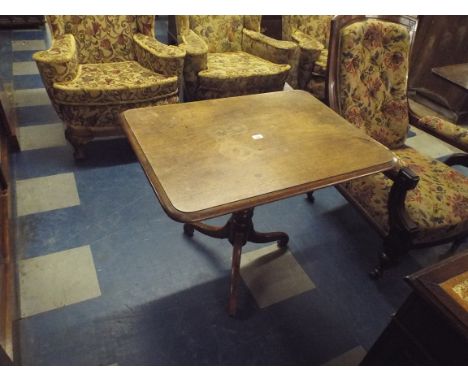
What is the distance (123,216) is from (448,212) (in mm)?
1545

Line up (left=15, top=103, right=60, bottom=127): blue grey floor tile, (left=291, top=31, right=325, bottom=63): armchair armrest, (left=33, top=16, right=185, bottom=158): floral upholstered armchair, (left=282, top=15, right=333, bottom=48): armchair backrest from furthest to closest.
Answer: (left=282, top=15, right=333, bottom=48): armchair backrest, (left=291, top=31, right=325, bottom=63): armchair armrest, (left=15, top=103, right=60, bottom=127): blue grey floor tile, (left=33, top=16, right=185, bottom=158): floral upholstered armchair

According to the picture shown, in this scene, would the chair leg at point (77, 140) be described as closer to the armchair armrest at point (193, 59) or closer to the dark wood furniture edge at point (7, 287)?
the dark wood furniture edge at point (7, 287)

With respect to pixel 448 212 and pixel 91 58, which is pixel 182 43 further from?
pixel 448 212

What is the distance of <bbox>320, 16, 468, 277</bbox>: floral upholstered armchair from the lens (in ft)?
4.54

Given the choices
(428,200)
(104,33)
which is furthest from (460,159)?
(104,33)

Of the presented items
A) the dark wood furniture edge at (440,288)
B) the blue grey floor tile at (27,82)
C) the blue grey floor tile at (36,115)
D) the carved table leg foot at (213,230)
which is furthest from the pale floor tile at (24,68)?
the dark wood furniture edge at (440,288)

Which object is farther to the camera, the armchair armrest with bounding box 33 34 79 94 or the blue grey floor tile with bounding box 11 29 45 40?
the blue grey floor tile with bounding box 11 29 45 40

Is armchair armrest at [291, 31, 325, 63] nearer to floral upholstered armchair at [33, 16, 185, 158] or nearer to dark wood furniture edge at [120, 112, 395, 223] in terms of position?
floral upholstered armchair at [33, 16, 185, 158]

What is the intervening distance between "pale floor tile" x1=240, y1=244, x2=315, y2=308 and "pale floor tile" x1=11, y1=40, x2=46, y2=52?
330 centimetres

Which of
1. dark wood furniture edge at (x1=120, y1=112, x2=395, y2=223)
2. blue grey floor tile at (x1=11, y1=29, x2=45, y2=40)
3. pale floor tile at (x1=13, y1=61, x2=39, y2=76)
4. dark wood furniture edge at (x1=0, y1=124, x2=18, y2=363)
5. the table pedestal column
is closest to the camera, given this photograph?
dark wood furniture edge at (x1=120, y1=112, x2=395, y2=223)

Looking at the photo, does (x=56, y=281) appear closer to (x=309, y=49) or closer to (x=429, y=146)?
(x=309, y=49)

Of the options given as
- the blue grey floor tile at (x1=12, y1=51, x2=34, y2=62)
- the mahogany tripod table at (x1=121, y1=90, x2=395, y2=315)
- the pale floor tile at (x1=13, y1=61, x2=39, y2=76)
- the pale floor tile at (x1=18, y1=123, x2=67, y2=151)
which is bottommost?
the pale floor tile at (x1=18, y1=123, x2=67, y2=151)

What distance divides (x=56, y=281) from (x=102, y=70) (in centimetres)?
138

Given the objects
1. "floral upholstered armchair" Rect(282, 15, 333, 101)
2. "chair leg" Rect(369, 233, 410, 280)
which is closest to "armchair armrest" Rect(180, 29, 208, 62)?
"floral upholstered armchair" Rect(282, 15, 333, 101)
